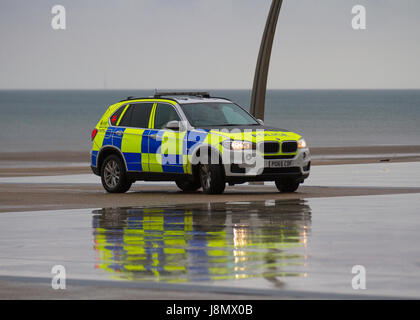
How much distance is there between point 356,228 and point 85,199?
740cm

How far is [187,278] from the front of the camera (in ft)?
39.2

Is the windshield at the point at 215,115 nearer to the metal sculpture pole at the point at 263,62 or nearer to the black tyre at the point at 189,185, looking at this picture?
the black tyre at the point at 189,185

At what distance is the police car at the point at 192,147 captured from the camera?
22.9 metres

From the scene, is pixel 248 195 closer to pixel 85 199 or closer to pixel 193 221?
pixel 85 199

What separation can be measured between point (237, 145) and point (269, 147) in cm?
62

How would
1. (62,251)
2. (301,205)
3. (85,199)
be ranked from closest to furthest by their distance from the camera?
(62,251) < (301,205) < (85,199)

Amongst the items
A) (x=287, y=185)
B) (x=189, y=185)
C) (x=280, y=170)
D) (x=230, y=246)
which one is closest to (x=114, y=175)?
(x=189, y=185)

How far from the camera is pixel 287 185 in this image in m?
24.1

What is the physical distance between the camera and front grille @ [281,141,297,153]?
2328 centimetres

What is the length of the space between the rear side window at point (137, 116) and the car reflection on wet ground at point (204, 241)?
14.0 ft

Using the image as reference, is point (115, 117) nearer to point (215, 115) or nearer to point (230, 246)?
point (215, 115)
